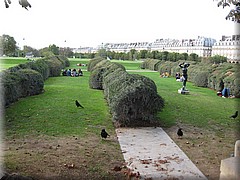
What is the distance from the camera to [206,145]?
6320mm

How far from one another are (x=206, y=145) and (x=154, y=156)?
4.92 ft

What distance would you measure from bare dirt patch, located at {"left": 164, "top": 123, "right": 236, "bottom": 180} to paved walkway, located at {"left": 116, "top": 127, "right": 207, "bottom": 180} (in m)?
0.15

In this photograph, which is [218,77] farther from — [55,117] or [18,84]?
[55,117]

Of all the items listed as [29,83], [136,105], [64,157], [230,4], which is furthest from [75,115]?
[230,4]

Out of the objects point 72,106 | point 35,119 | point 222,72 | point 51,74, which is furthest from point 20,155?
point 51,74

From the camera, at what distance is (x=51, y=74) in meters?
24.8

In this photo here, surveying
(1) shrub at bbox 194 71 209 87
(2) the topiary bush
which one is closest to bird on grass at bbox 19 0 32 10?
(2) the topiary bush

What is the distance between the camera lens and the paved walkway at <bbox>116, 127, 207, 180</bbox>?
4.63 m

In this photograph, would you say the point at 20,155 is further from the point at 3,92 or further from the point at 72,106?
the point at 72,106

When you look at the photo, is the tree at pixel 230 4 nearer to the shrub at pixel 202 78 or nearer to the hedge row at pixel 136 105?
the hedge row at pixel 136 105

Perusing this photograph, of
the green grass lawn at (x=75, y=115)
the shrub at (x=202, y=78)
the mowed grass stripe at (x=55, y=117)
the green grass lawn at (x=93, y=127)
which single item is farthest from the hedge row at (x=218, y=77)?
the mowed grass stripe at (x=55, y=117)

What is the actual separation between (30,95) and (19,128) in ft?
19.1

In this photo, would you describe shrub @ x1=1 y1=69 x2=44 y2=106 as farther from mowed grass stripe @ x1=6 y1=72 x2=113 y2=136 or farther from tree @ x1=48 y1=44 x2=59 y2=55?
tree @ x1=48 y1=44 x2=59 y2=55

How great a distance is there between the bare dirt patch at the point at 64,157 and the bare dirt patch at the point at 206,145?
55.7 inches
